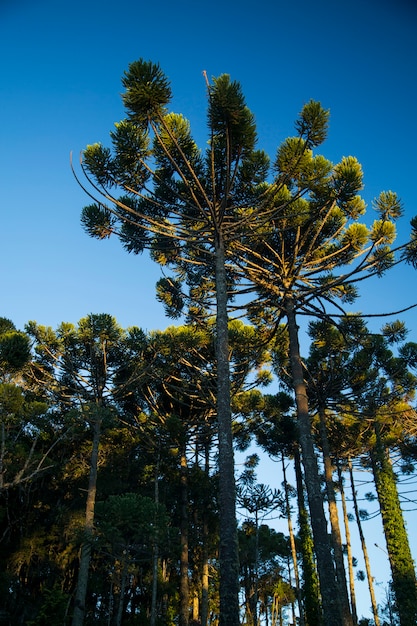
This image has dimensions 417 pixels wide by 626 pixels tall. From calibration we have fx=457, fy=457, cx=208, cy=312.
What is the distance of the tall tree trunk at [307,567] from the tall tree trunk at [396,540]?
9.08 ft

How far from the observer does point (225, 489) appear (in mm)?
7023

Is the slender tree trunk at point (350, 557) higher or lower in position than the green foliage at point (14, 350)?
lower

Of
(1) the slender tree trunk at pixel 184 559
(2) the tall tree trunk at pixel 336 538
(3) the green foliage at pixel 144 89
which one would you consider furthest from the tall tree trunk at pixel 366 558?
(3) the green foliage at pixel 144 89

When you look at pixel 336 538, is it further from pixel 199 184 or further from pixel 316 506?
pixel 199 184

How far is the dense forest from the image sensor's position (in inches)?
365

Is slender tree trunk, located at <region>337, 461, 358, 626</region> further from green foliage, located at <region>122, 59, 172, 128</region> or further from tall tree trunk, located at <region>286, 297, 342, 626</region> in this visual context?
green foliage, located at <region>122, 59, 172, 128</region>

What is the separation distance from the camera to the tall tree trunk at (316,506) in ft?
26.7

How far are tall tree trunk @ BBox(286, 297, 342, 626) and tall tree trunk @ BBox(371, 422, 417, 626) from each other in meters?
7.99

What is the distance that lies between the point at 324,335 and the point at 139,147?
8.46 m

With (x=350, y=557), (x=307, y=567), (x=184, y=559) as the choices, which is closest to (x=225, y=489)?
(x=184, y=559)

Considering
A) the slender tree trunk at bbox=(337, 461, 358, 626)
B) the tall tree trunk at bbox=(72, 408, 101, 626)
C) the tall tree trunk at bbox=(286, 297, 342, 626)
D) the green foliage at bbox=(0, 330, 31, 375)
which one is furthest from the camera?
the slender tree trunk at bbox=(337, 461, 358, 626)

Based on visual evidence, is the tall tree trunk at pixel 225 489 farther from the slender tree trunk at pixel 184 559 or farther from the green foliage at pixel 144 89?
the slender tree trunk at pixel 184 559

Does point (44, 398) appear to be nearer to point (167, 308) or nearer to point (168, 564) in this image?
point (167, 308)

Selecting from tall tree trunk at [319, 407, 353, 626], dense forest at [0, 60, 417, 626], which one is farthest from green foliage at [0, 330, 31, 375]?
tall tree trunk at [319, 407, 353, 626]
